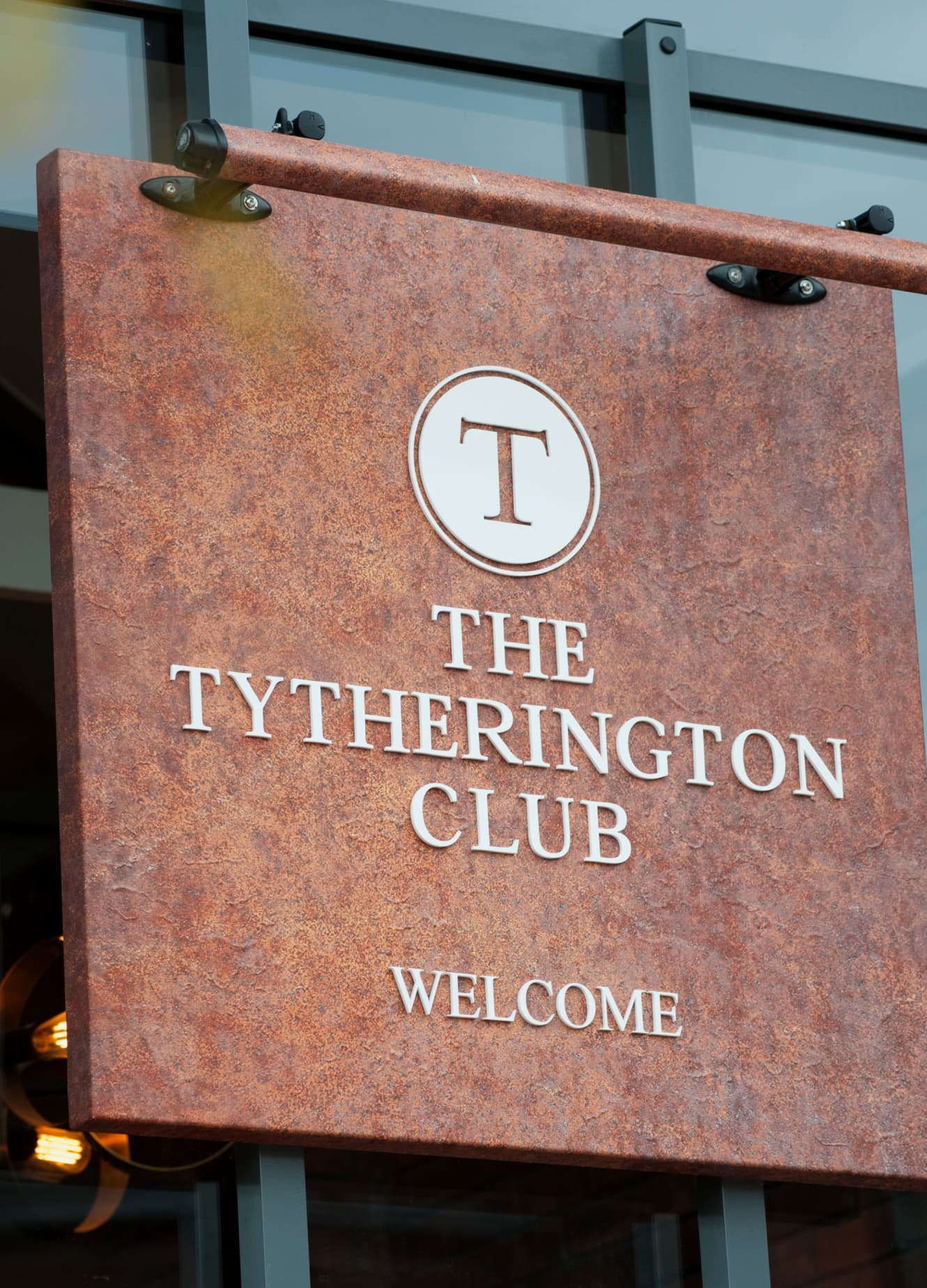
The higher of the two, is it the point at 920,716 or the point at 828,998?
the point at 920,716

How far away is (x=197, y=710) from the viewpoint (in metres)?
4.42

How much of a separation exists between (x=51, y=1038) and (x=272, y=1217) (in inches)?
42.0

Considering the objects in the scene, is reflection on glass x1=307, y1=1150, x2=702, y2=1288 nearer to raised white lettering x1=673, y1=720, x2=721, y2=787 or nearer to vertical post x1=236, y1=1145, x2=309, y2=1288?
vertical post x1=236, y1=1145, x2=309, y2=1288

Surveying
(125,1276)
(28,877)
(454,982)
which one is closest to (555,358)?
(454,982)

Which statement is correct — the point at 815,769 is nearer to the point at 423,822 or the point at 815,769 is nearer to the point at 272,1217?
the point at 423,822

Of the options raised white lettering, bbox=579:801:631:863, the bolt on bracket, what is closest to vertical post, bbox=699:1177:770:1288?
raised white lettering, bbox=579:801:631:863

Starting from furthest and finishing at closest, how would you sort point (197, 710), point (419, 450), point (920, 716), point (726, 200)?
point (726, 200), point (920, 716), point (419, 450), point (197, 710)

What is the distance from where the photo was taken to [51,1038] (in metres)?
5.33

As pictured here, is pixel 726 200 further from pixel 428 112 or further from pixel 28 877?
pixel 28 877

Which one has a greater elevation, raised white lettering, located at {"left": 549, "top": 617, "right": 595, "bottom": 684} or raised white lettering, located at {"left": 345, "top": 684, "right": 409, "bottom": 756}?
raised white lettering, located at {"left": 549, "top": 617, "right": 595, "bottom": 684}

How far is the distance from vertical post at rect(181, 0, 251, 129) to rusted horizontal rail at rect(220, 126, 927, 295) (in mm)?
534

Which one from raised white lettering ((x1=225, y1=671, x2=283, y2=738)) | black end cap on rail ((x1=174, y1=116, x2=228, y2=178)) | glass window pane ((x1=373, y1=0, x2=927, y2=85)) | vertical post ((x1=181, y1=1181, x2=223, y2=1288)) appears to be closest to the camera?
black end cap on rail ((x1=174, y1=116, x2=228, y2=178))

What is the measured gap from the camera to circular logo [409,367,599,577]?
477 cm

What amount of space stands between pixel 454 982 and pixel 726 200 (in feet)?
6.56
